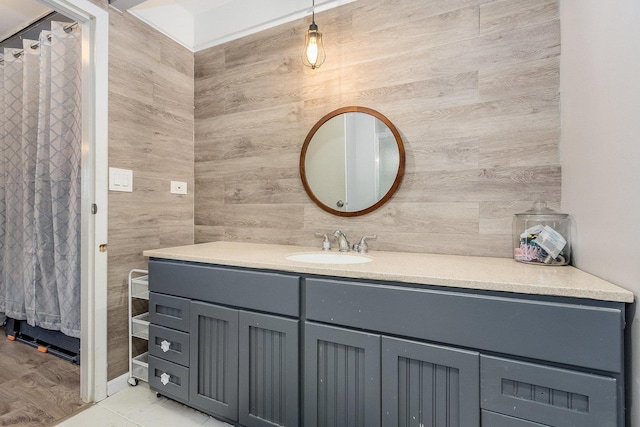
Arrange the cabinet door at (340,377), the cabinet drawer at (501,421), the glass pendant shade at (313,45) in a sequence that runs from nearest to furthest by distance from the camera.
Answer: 1. the cabinet drawer at (501,421)
2. the cabinet door at (340,377)
3. the glass pendant shade at (313,45)

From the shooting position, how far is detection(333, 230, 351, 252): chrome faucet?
1.77 metres

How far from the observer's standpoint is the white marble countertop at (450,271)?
0.92 metres

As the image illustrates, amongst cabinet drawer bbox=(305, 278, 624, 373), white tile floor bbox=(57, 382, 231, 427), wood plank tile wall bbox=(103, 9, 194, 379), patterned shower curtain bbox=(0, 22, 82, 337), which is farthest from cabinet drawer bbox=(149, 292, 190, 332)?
patterned shower curtain bbox=(0, 22, 82, 337)

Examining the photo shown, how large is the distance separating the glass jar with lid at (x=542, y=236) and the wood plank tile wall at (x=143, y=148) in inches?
83.8

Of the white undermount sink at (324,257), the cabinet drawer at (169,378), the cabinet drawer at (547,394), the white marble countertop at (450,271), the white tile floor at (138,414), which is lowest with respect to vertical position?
the white tile floor at (138,414)

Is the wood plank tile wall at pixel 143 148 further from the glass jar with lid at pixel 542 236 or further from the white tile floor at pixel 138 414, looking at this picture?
the glass jar with lid at pixel 542 236

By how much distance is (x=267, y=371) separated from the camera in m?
1.38

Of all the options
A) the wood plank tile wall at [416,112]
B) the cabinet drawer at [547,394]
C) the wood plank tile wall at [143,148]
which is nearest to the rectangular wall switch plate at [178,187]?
the wood plank tile wall at [143,148]

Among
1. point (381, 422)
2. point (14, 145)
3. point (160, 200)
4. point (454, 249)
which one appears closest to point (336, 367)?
point (381, 422)

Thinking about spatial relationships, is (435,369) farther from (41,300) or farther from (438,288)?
(41,300)

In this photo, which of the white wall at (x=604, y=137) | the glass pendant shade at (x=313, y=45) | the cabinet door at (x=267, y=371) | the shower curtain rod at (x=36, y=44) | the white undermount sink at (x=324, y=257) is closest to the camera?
the white wall at (x=604, y=137)

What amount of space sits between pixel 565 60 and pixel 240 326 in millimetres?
1877

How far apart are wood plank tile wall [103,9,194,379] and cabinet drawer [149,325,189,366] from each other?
324mm

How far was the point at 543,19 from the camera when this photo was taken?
4.67 feet
